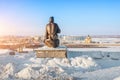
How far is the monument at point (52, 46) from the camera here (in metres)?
17.1

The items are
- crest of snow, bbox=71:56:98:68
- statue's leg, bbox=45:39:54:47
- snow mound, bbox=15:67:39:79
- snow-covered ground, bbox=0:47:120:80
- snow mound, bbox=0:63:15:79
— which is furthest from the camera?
statue's leg, bbox=45:39:54:47

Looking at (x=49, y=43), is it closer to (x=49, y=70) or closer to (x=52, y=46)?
(x=52, y=46)

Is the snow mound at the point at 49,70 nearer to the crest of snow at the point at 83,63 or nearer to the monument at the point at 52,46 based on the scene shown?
the crest of snow at the point at 83,63

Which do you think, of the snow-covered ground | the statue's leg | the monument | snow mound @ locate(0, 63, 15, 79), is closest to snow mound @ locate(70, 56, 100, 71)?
the snow-covered ground

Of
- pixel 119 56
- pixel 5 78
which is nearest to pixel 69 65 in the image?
pixel 5 78

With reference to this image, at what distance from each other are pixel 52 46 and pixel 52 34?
833 mm

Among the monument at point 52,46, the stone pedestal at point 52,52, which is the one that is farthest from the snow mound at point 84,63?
the monument at point 52,46

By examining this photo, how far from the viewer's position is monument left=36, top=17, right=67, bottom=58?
17094 millimetres

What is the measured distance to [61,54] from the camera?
56.1ft

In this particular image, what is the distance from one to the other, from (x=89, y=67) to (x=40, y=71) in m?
3.51

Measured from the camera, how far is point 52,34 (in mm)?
17969

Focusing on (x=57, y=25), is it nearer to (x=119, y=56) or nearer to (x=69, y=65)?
(x=69, y=65)

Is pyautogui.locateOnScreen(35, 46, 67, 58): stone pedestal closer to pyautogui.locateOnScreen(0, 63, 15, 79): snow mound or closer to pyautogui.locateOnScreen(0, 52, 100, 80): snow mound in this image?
pyautogui.locateOnScreen(0, 52, 100, 80): snow mound

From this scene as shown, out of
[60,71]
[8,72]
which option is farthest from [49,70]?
[8,72]
